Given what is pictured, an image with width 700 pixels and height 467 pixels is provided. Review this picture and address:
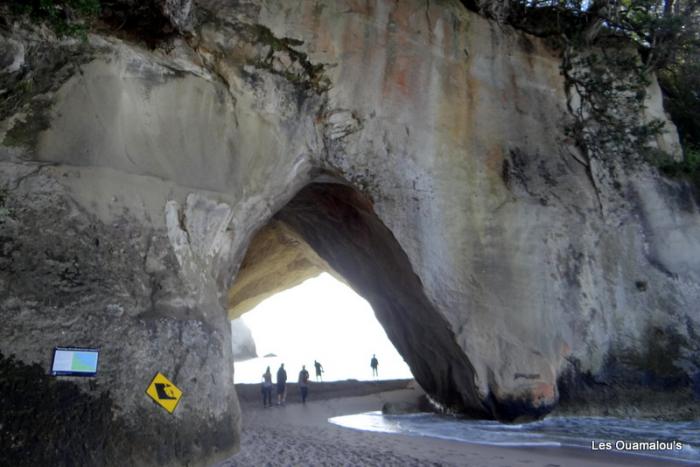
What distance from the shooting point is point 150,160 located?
22.9 ft

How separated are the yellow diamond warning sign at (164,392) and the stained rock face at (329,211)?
0.31 ft

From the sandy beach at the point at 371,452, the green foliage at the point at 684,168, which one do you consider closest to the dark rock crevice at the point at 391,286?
the sandy beach at the point at 371,452

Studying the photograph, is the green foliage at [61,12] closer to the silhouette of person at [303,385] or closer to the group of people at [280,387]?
the group of people at [280,387]

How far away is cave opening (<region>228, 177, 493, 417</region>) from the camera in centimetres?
964

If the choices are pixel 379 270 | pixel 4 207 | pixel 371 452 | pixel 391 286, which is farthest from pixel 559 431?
pixel 4 207

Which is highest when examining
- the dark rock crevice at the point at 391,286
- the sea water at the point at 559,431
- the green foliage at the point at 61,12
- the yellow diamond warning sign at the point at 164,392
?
the green foliage at the point at 61,12

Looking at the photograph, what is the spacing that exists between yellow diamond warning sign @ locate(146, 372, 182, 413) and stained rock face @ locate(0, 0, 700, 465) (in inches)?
3.8

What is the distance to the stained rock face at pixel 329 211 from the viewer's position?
5.78 metres

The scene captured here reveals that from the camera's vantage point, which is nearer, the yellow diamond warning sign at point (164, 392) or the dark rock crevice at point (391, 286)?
the yellow diamond warning sign at point (164, 392)

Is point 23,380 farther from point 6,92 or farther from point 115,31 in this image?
point 115,31

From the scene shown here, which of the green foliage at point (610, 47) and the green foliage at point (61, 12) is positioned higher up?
the green foliage at point (610, 47)

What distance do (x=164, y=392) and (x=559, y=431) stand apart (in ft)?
19.6

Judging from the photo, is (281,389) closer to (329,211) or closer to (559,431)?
(329,211)

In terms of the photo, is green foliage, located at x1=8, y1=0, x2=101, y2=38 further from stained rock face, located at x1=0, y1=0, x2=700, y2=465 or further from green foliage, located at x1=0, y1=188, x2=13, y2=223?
green foliage, located at x1=0, y1=188, x2=13, y2=223
